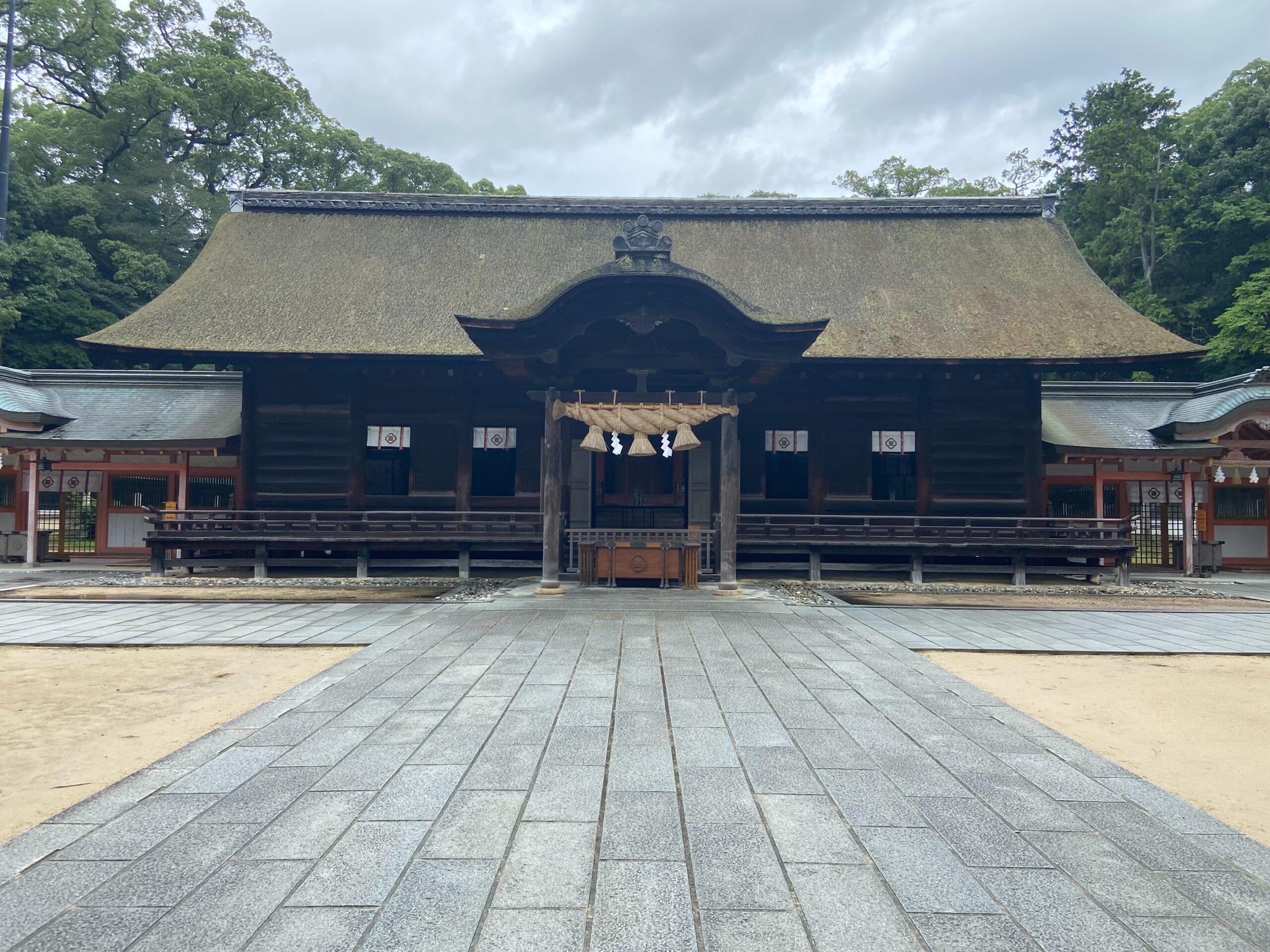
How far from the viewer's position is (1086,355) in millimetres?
12664

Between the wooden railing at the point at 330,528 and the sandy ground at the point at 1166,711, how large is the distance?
8.26 m

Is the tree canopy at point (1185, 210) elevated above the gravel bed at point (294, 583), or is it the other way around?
the tree canopy at point (1185, 210)

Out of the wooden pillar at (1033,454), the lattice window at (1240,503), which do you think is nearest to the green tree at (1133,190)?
the lattice window at (1240,503)

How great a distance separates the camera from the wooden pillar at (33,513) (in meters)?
14.4

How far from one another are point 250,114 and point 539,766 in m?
38.9

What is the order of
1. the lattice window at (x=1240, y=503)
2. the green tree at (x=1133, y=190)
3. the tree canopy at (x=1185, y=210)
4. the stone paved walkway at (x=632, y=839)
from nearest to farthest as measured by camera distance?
the stone paved walkway at (x=632, y=839) < the lattice window at (x=1240, y=503) < the tree canopy at (x=1185, y=210) < the green tree at (x=1133, y=190)

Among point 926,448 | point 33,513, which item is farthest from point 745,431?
point 33,513

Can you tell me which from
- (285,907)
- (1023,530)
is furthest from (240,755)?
(1023,530)

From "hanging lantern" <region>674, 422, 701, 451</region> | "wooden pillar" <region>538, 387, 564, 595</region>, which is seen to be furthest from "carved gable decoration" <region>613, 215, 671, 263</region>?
"hanging lantern" <region>674, 422, 701, 451</region>

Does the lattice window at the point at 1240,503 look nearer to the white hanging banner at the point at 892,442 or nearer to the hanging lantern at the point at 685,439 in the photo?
the white hanging banner at the point at 892,442

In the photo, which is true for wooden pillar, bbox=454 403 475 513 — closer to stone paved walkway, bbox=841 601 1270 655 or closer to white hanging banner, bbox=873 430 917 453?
stone paved walkway, bbox=841 601 1270 655

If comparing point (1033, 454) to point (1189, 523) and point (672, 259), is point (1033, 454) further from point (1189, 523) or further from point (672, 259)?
point (672, 259)

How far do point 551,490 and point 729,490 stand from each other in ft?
10.3

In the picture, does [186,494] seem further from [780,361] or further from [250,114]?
[250,114]
